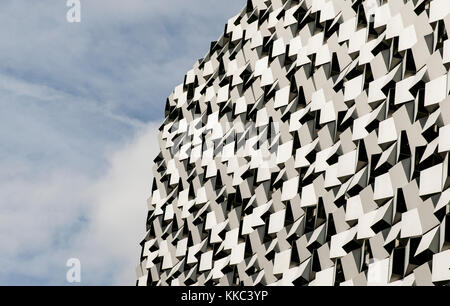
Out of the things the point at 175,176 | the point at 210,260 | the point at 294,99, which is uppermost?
the point at 175,176

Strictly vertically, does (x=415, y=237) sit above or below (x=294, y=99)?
below

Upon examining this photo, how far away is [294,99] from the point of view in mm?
38344

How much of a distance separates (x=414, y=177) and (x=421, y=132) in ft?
5.20

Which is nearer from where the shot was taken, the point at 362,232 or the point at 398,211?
the point at 398,211

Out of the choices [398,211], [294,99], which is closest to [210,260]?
[294,99]

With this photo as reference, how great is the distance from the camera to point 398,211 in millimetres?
26656

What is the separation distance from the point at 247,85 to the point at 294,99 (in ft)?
19.9
